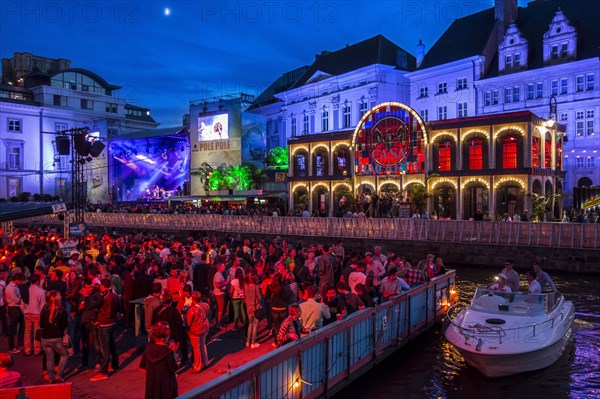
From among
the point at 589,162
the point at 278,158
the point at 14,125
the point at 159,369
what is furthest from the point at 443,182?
the point at 14,125

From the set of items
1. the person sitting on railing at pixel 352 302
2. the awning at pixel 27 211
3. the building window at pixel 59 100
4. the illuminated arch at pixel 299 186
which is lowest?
the person sitting on railing at pixel 352 302

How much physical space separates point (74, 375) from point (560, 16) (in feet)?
147

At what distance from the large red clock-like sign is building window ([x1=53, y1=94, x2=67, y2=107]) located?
47.2 m

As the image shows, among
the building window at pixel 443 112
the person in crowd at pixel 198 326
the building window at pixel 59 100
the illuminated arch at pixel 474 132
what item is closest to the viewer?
the person in crowd at pixel 198 326

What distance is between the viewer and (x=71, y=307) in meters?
11.4

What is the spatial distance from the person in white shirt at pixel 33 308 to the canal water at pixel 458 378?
6.39 metres

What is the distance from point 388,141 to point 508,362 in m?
32.2

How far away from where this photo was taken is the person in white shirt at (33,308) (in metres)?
11.1

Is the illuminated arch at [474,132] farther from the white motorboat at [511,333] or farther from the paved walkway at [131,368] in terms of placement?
the paved walkway at [131,368]

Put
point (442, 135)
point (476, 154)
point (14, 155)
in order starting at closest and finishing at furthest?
point (476, 154) → point (442, 135) → point (14, 155)

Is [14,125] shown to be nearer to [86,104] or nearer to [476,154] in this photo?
[86,104]

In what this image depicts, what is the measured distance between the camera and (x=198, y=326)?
391 inches

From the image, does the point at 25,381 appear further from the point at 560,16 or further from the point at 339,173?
the point at 560,16

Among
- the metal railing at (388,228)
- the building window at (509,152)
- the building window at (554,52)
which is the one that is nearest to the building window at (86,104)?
the metal railing at (388,228)
